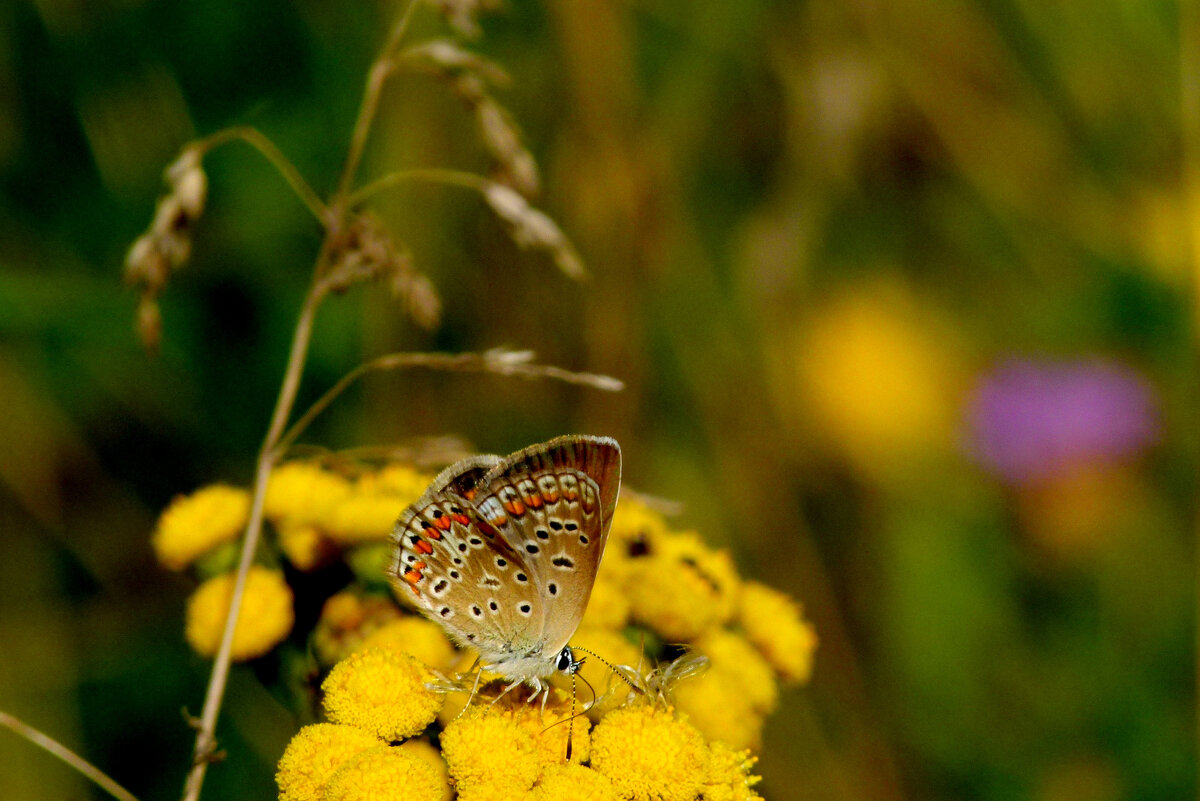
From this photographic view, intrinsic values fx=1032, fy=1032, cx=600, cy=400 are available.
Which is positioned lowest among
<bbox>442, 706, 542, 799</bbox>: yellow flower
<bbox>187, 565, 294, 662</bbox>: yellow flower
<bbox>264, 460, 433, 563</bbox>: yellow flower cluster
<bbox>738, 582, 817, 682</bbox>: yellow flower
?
<bbox>738, 582, 817, 682</bbox>: yellow flower

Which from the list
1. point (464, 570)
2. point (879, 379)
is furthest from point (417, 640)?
point (879, 379)

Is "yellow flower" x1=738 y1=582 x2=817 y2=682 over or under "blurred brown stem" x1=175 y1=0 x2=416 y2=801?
under

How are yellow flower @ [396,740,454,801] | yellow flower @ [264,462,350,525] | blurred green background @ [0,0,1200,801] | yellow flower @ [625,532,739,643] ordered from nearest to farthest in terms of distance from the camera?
yellow flower @ [396,740,454,801], yellow flower @ [625,532,739,643], yellow flower @ [264,462,350,525], blurred green background @ [0,0,1200,801]

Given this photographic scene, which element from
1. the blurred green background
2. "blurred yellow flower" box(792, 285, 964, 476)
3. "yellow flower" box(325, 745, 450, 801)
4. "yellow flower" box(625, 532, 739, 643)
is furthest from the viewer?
"blurred yellow flower" box(792, 285, 964, 476)

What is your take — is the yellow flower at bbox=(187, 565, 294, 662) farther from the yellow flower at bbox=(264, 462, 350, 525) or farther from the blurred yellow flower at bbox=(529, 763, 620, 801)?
the blurred yellow flower at bbox=(529, 763, 620, 801)

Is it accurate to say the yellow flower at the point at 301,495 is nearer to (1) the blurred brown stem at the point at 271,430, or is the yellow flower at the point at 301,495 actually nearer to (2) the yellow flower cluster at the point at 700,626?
(1) the blurred brown stem at the point at 271,430

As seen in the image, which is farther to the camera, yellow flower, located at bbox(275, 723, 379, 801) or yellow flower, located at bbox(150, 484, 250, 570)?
yellow flower, located at bbox(150, 484, 250, 570)

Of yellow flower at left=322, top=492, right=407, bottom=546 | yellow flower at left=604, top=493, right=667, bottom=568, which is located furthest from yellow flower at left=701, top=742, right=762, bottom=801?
yellow flower at left=322, top=492, right=407, bottom=546

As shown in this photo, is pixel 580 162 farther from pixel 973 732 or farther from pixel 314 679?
pixel 973 732
